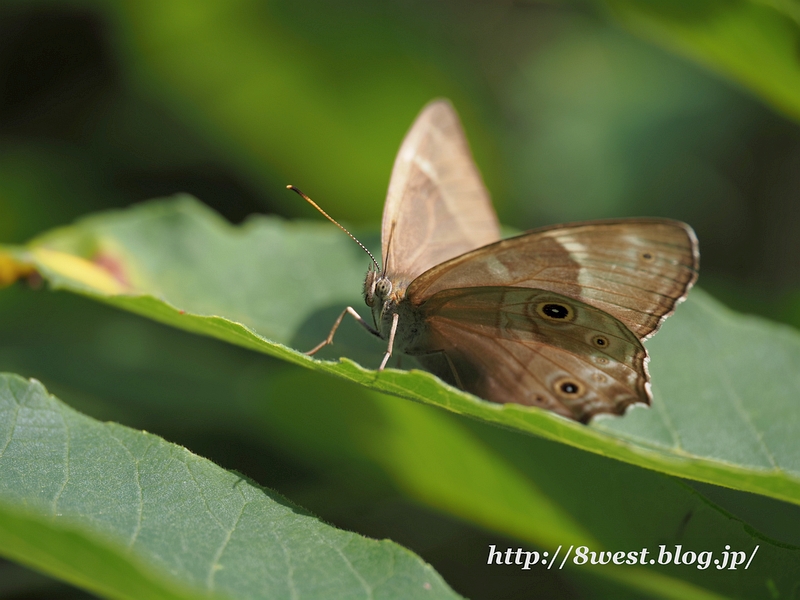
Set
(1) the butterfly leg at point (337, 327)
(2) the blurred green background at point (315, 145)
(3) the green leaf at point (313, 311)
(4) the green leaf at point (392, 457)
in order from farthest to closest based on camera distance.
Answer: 1. (2) the blurred green background at point (315, 145)
2. (1) the butterfly leg at point (337, 327)
3. (3) the green leaf at point (313, 311)
4. (4) the green leaf at point (392, 457)

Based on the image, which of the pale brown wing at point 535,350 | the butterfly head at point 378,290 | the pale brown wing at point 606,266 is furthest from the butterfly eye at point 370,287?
the pale brown wing at point 606,266

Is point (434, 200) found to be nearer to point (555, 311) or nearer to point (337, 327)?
point (337, 327)

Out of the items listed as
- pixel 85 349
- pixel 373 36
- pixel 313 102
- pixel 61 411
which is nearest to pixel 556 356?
pixel 61 411

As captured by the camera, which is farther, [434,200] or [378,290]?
[434,200]

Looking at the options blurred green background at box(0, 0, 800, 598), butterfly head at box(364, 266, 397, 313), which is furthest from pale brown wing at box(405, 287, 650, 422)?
blurred green background at box(0, 0, 800, 598)

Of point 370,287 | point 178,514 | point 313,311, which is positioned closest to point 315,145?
point 313,311

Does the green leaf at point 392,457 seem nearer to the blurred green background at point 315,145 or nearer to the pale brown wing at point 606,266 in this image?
the blurred green background at point 315,145
